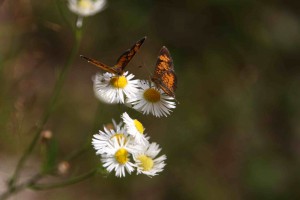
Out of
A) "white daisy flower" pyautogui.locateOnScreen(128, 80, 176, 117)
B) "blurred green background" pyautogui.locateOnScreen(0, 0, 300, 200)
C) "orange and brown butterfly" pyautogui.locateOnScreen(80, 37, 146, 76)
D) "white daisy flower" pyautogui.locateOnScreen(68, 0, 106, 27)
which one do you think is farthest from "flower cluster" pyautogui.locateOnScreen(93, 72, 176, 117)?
"blurred green background" pyautogui.locateOnScreen(0, 0, 300, 200)

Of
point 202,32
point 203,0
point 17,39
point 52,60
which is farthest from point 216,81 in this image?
point 17,39

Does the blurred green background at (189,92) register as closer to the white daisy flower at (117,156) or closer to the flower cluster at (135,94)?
the flower cluster at (135,94)

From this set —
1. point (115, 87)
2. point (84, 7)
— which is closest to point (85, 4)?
point (84, 7)

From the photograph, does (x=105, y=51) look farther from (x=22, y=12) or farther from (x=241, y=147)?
(x=241, y=147)

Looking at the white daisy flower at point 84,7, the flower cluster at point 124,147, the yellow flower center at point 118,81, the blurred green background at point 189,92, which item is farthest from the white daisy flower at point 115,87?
the blurred green background at point 189,92

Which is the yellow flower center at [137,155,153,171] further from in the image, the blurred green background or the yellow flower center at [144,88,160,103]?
the blurred green background

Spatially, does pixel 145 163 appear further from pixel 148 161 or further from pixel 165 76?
pixel 165 76
